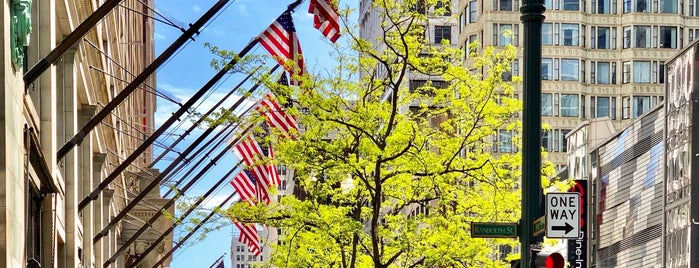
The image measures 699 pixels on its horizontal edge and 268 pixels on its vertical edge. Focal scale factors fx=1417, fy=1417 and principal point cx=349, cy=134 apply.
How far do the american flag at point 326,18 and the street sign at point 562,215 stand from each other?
1193cm

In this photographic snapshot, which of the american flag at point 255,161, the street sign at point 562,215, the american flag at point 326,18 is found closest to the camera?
the street sign at point 562,215

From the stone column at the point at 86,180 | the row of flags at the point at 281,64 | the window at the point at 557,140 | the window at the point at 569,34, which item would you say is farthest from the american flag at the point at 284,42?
the window at the point at 569,34

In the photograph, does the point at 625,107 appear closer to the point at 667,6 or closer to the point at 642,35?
the point at 642,35

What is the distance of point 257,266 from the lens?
41.4 metres

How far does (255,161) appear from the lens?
3584 centimetres

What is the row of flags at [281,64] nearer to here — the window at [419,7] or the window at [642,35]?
the window at [419,7]

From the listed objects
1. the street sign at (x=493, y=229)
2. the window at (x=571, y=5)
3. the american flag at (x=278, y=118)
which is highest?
the window at (x=571, y=5)

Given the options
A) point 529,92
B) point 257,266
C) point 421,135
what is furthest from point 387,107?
point 529,92

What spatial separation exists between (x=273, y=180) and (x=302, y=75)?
8.35 m

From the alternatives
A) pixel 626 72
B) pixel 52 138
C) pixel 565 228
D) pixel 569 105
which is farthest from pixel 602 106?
pixel 565 228

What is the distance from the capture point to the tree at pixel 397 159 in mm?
31094

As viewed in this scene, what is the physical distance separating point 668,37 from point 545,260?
313ft

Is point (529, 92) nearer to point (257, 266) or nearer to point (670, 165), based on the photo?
point (257, 266)

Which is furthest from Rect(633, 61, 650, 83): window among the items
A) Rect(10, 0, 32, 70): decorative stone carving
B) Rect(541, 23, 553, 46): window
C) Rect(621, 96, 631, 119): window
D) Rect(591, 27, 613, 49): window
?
Rect(10, 0, 32, 70): decorative stone carving
